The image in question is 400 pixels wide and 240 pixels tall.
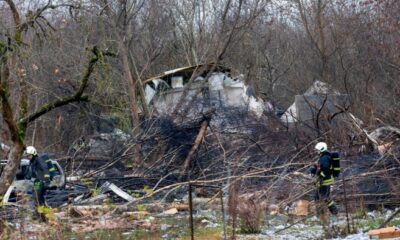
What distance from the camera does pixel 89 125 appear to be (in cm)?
2716

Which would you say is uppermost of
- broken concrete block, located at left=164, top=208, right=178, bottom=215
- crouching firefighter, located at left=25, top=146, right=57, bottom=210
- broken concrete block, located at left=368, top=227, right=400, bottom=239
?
crouching firefighter, located at left=25, top=146, right=57, bottom=210

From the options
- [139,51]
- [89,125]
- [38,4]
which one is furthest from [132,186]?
[139,51]

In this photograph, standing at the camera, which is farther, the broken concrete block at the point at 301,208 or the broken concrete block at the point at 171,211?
the broken concrete block at the point at 171,211

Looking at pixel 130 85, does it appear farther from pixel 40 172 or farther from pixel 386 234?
pixel 386 234

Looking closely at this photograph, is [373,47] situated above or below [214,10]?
below

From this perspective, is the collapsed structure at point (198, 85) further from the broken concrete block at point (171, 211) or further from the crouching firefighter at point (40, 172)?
the crouching firefighter at point (40, 172)

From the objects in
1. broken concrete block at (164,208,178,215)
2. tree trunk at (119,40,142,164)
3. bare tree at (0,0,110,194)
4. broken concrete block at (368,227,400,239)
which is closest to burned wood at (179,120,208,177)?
broken concrete block at (164,208,178,215)

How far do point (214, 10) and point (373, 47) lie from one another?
370 inches

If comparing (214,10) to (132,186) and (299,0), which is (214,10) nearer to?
(299,0)

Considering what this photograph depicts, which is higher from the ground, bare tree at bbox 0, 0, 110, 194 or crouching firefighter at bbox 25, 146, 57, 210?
bare tree at bbox 0, 0, 110, 194

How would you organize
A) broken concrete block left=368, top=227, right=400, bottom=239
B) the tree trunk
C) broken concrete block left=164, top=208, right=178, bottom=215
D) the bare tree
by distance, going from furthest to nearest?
the tree trunk, broken concrete block left=164, top=208, right=178, bottom=215, the bare tree, broken concrete block left=368, top=227, right=400, bottom=239

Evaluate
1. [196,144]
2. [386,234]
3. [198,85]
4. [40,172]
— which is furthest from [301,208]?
[198,85]

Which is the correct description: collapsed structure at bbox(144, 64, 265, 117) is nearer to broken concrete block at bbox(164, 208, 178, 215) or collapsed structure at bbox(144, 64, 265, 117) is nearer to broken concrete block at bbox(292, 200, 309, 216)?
broken concrete block at bbox(164, 208, 178, 215)

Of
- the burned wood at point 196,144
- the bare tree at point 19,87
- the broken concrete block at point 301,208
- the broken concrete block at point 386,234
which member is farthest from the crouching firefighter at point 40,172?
the broken concrete block at point 386,234
